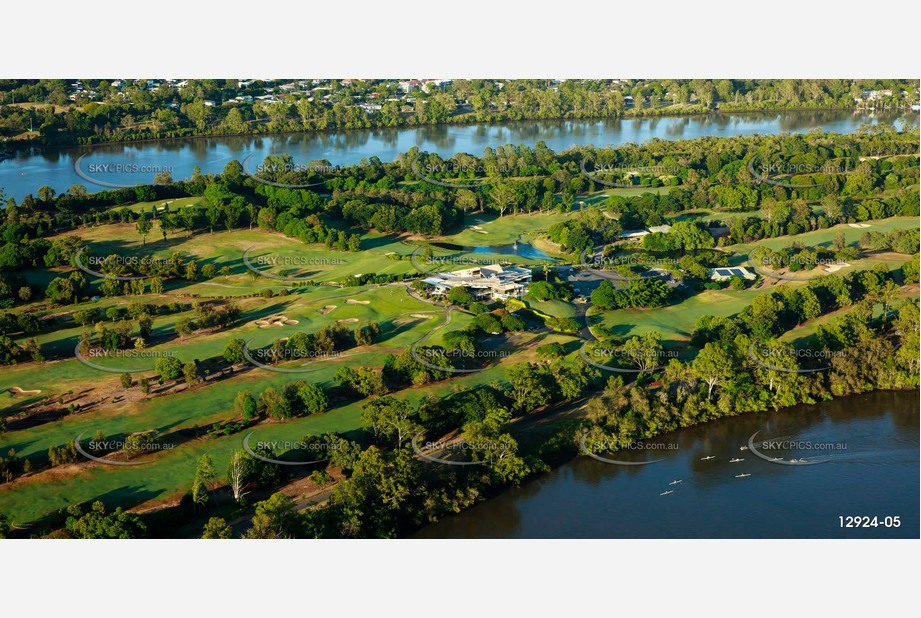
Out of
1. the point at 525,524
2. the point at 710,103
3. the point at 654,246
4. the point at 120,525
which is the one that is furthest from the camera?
the point at 710,103

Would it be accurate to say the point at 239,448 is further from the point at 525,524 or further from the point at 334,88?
the point at 334,88

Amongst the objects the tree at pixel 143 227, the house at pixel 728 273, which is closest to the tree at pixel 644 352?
the house at pixel 728 273

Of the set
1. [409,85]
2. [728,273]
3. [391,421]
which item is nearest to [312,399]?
[391,421]

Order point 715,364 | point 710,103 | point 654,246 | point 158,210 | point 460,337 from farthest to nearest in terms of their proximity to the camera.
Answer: point 710,103 → point 158,210 → point 654,246 → point 460,337 → point 715,364

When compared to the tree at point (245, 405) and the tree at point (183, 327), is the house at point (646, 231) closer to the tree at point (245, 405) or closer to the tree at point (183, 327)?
the tree at point (183, 327)

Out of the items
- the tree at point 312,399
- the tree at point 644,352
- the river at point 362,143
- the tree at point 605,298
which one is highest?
the river at point 362,143

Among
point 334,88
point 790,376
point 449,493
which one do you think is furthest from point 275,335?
point 334,88

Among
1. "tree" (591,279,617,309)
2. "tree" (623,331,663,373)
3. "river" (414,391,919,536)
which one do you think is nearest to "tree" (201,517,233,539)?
"river" (414,391,919,536)
